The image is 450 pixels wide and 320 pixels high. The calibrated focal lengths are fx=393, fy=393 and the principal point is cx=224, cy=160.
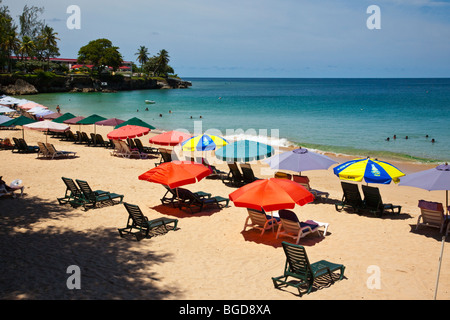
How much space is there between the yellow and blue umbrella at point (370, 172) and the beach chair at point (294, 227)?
2404 millimetres

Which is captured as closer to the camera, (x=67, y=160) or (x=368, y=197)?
(x=368, y=197)

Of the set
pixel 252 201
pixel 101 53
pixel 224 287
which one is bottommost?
pixel 224 287

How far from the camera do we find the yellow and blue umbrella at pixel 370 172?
34.0ft

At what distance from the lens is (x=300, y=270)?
6.47m

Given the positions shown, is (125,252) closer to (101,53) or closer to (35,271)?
(35,271)

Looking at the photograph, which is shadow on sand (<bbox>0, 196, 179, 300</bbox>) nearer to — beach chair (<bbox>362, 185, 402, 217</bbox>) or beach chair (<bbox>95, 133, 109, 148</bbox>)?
beach chair (<bbox>362, 185, 402, 217</bbox>)

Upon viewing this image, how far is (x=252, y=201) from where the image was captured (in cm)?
833

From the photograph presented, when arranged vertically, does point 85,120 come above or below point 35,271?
above

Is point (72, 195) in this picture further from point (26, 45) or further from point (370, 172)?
point (26, 45)

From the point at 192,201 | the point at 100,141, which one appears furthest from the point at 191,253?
the point at 100,141

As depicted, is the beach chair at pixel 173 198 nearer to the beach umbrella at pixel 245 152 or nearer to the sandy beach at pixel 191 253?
the sandy beach at pixel 191 253

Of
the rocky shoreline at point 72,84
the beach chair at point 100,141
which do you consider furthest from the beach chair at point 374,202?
the rocky shoreline at point 72,84

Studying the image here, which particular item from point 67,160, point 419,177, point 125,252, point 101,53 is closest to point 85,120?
point 67,160
